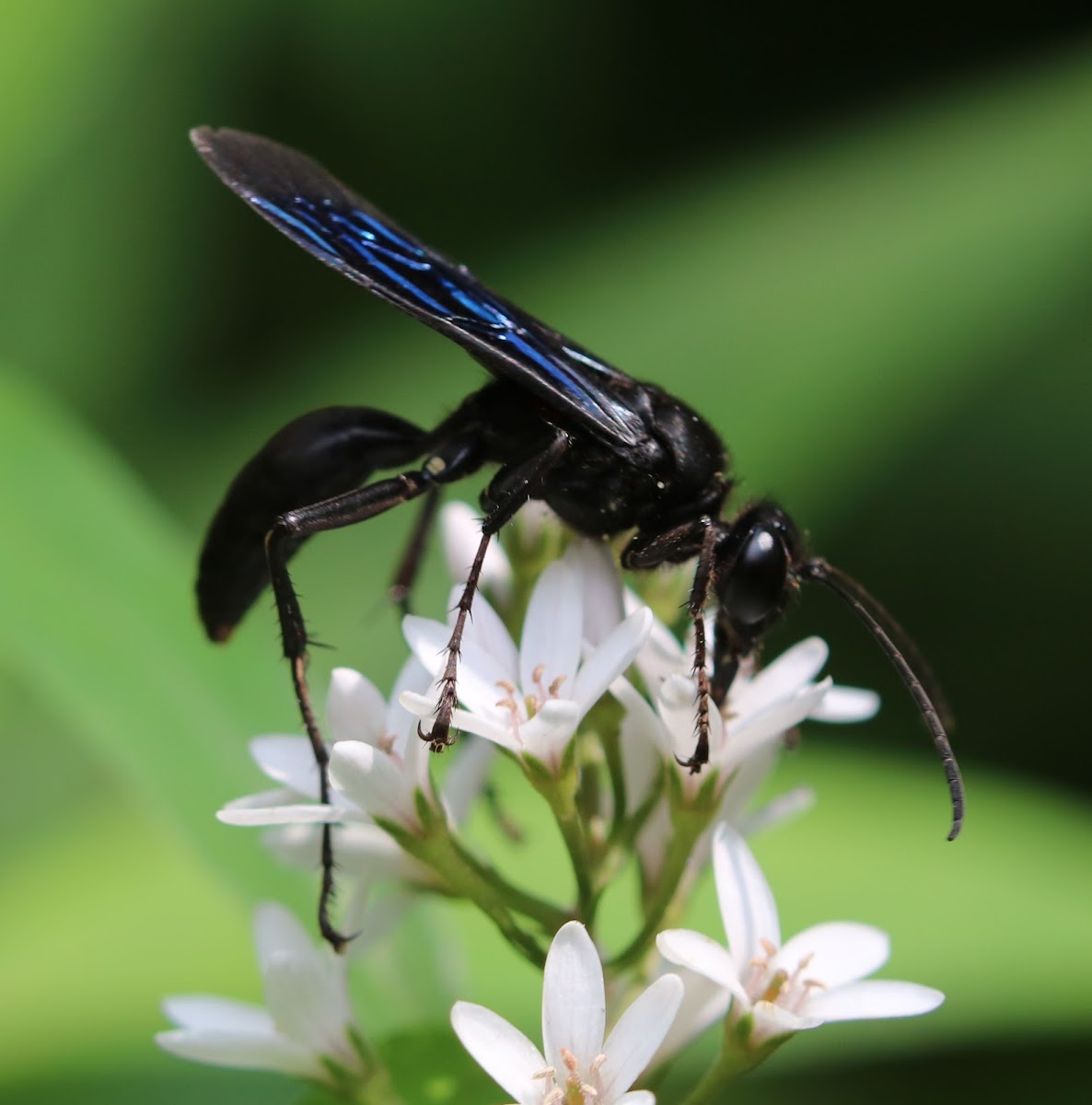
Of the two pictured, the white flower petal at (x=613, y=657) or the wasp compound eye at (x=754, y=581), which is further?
the wasp compound eye at (x=754, y=581)

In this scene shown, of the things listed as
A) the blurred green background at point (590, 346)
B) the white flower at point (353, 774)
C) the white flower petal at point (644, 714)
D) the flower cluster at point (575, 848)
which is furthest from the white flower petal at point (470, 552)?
the blurred green background at point (590, 346)

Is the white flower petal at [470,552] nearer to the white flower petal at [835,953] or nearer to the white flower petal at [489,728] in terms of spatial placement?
the white flower petal at [489,728]

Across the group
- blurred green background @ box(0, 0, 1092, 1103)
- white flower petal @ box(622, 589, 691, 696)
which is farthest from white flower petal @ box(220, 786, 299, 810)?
white flower petal @ box(622, 589, 691, 696)

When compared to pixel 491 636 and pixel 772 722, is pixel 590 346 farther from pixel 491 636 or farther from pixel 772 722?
pixel 772 722

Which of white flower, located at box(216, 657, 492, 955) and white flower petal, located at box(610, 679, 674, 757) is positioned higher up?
white flower petal, located at box(610, 679, 674, 757)

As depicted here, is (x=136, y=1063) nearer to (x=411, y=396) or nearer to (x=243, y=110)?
(x=411, y=396)

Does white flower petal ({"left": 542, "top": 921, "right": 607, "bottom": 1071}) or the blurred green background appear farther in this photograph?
the blurred green background

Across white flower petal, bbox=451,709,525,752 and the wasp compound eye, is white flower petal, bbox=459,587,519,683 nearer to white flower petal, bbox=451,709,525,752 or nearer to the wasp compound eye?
white flower petal, bbox=451,709,525,752
